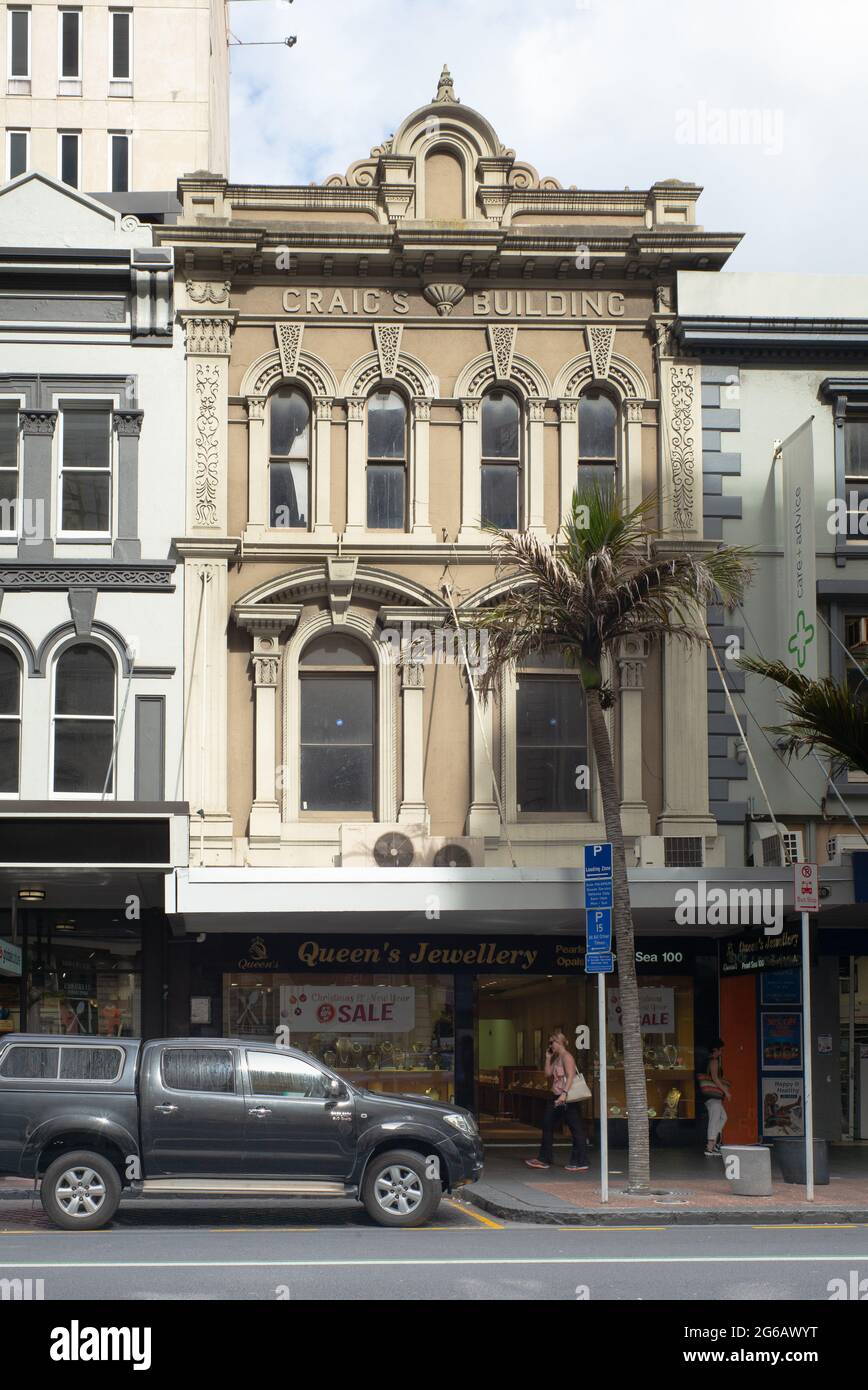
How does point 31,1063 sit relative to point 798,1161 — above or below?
above

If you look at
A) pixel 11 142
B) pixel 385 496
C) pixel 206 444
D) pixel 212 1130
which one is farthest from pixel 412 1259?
Answer: pixel 11 142

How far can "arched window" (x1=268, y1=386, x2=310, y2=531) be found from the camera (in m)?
23.5

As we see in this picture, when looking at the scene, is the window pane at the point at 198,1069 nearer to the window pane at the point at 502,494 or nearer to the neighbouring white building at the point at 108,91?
the window pane at the point at 502,494

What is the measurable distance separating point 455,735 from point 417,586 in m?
2.05

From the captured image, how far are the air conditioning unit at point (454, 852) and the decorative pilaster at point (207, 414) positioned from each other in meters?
5.03

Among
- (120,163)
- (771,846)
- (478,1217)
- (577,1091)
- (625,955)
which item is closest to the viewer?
(478,1217)

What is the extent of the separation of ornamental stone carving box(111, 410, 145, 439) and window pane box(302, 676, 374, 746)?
13.1ft

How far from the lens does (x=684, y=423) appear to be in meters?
23.8

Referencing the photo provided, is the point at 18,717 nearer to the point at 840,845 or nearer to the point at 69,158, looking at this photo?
the point at 840,845

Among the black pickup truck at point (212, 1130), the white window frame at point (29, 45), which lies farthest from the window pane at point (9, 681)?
the white window frame at point (29, 45)

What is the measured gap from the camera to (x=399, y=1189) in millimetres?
15508

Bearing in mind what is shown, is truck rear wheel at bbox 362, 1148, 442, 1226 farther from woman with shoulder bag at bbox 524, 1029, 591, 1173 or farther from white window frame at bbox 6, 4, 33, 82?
white window frame at bbox 6, 4, 33, 82

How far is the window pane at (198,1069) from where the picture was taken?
51.7ft

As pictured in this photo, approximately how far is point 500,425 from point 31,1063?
1181 cm
